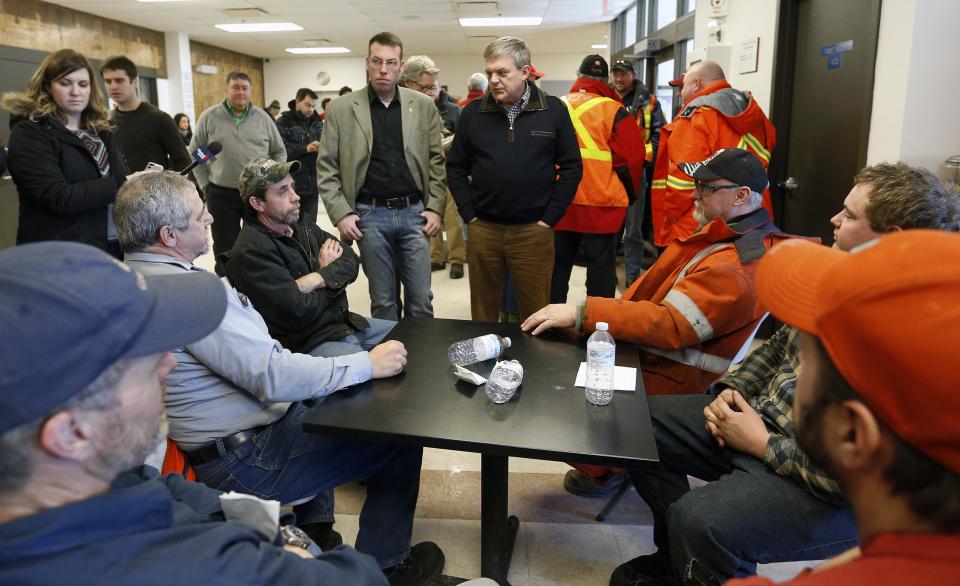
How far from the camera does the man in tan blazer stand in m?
3.17

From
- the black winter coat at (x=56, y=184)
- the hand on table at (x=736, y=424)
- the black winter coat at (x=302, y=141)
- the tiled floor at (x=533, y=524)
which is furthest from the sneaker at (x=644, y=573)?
the black winter coat at (x=302, y=141)

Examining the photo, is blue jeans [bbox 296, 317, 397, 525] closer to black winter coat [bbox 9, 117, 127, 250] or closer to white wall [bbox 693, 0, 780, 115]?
black winter coat [bbox 9, 117, 127, 250]

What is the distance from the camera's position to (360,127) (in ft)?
10.4

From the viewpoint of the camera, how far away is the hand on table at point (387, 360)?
169 cm

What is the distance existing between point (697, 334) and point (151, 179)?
1.53 metres

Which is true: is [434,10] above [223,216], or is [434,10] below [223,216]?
above

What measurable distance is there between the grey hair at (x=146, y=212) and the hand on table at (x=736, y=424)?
4.73ft

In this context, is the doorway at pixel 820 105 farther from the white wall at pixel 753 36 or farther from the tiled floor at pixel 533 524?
the tiled floor at pixel 533 524

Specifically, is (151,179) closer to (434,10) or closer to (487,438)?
(487,438)

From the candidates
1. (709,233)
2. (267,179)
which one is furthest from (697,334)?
(267,179)

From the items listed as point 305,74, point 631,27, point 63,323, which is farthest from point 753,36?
point 305,74

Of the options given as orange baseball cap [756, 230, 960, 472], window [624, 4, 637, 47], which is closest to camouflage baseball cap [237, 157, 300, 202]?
orange baseball cap [756, 230, 960, 472]

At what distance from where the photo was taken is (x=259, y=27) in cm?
1100

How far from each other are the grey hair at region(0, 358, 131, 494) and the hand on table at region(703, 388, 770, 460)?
1.37 m
